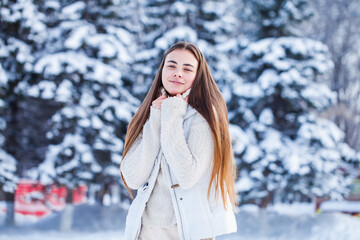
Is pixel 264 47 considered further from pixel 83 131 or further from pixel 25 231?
pixel 25 231

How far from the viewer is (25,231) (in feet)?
31.1

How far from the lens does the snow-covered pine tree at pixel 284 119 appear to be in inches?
364

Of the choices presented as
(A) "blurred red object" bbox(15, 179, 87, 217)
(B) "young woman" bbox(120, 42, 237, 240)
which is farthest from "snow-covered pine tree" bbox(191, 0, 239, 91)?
(B) "young woman" bbox(120, 42, 237, 240)

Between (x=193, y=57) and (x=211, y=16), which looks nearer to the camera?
(x=193, y=57)

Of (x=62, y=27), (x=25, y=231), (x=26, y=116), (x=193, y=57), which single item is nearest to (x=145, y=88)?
(x=62, y=27)

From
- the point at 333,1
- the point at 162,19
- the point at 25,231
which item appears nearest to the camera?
the point at 25,231

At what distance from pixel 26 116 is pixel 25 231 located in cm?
306

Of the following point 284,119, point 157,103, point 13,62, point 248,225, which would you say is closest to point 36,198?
point 13,62

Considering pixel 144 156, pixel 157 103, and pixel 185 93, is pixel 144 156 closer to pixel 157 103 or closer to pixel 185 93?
pixel 157 103

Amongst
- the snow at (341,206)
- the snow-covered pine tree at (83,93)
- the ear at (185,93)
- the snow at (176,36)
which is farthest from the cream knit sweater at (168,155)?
the snow at (341,206)

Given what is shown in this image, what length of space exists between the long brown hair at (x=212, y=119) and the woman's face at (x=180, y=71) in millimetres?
33

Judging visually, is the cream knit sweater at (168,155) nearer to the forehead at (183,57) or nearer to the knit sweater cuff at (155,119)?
the knit sweater cuff at (155,119)

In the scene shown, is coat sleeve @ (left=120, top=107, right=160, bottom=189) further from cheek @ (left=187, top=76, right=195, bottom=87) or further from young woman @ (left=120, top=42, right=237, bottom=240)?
cheek @ (left=187, top=76, right=195, bottom=87)

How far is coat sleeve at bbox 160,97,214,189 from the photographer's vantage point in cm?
196
